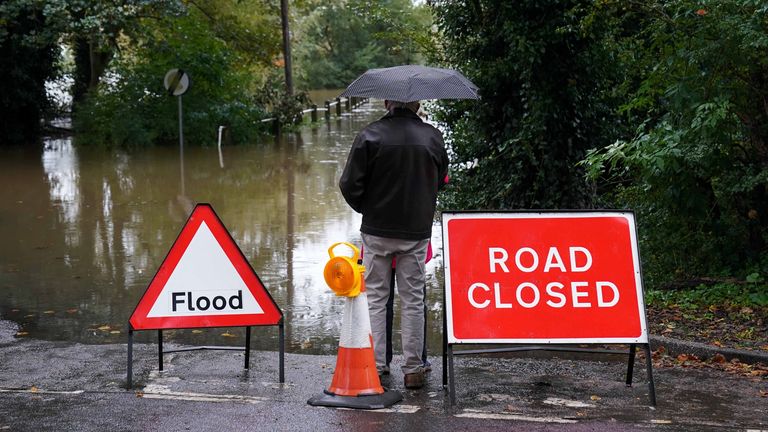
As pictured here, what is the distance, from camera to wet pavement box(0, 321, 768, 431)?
5773 mm

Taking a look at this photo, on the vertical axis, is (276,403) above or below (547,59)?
below

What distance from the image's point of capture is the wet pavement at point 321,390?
18.9ft

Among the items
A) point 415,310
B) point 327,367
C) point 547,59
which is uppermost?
point 547,59

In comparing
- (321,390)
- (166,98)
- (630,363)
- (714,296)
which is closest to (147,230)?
(714,296)

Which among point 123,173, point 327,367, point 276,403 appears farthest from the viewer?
point 123,173

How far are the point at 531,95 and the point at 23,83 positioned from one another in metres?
22.8

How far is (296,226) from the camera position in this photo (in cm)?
1535

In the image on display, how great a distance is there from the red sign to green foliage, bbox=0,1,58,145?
24.0 meters

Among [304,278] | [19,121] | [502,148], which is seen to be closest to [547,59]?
[502,148]

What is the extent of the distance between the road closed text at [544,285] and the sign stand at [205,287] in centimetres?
141

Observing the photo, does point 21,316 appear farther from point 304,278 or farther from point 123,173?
point 123,173

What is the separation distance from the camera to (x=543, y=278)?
6.53 m

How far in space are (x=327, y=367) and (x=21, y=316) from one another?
382 cm

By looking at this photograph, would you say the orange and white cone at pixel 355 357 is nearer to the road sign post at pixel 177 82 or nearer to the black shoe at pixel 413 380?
the black shoe at pixel 413 380
